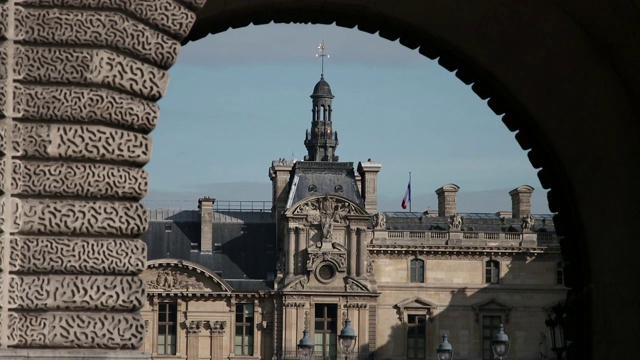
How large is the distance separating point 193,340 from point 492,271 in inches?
423

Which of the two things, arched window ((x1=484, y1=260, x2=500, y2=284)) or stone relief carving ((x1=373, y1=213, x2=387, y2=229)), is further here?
arched window ((x1=484, y1=260, x2=500, y2=284))

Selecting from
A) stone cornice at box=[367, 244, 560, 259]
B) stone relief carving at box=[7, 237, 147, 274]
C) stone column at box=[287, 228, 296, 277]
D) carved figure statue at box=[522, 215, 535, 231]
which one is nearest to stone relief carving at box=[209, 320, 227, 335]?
stone column at box=[287, 228, 296, 277]

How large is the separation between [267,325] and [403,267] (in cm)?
511

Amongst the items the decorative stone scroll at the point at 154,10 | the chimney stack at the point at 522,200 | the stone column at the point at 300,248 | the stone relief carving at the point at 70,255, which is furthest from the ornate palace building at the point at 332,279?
the stone relief carving at the point at 70,255

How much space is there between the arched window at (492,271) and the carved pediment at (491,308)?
704 mm

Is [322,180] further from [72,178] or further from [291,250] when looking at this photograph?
[72,178]

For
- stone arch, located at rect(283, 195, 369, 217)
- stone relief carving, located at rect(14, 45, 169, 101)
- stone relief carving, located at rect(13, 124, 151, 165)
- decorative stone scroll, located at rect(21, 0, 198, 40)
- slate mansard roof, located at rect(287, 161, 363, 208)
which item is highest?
slate mansard roof, located at rect(287, 161, 363, 208)

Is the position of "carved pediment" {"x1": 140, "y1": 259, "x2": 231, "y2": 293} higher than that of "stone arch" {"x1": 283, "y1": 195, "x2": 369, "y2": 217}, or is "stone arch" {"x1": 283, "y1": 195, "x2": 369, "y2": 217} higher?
"stone arch" {"x1": 283, "y1": 195, "x2": 369, "y2": 217}

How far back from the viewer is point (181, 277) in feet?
234

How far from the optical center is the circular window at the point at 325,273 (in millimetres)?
72188

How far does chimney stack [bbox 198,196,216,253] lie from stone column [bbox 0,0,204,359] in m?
62.1

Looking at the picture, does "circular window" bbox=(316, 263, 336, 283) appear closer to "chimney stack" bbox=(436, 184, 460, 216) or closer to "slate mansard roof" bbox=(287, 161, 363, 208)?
"slate mansard roof" bbox=(287, 161, 363, 208)

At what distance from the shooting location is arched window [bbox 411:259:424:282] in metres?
73.4

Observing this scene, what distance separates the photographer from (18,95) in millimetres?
10312
